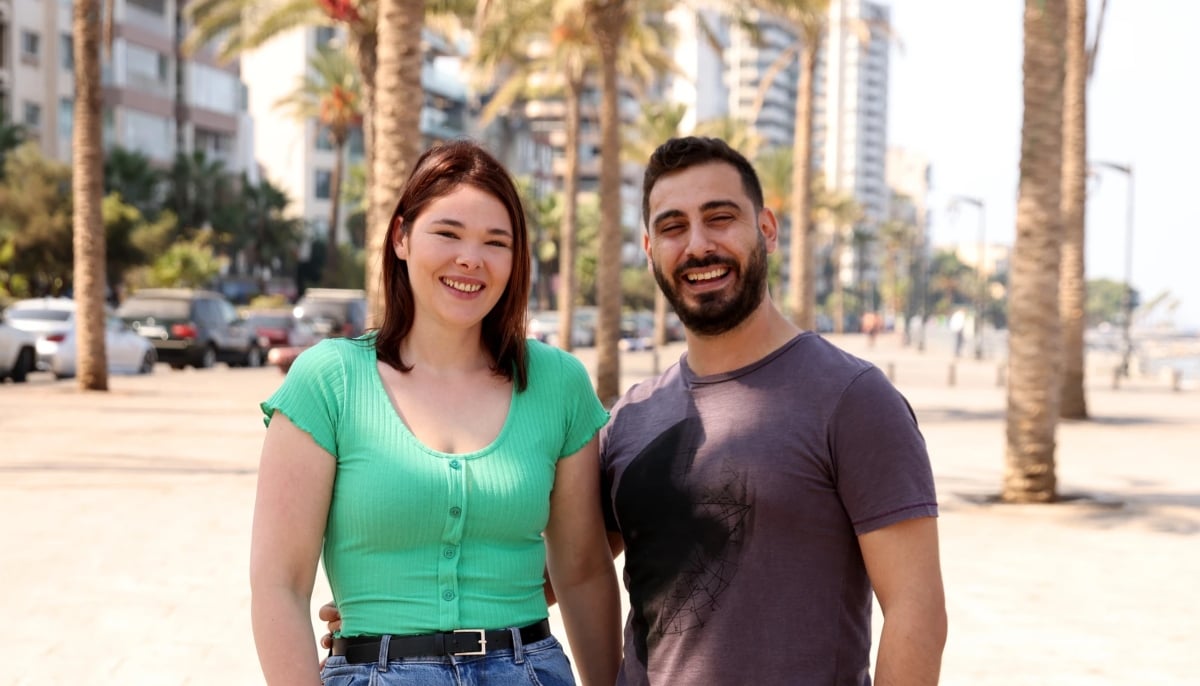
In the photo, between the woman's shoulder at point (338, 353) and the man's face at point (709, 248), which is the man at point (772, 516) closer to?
the man's face at point (709, 248)

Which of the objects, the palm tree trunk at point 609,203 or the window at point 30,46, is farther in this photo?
the window at point 30,46

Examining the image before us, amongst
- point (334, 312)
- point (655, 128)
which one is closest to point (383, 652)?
point (334, 312)

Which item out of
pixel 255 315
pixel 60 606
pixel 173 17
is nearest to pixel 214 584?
pixel 60 606

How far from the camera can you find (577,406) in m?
2.97

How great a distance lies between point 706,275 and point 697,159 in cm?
25

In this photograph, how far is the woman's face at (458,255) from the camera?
2.87m

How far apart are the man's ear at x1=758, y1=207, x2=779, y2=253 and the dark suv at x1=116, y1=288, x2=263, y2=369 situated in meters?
31.1

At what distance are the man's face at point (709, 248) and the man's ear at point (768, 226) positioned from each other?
0.04 meters

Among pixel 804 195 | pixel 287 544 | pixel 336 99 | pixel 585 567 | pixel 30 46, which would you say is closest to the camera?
pixel 287 544

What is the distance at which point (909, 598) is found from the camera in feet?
8.94

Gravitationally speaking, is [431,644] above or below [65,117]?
below

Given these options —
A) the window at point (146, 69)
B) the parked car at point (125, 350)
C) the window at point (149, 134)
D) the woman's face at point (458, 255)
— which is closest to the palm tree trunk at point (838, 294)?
the window at point (149, 134)

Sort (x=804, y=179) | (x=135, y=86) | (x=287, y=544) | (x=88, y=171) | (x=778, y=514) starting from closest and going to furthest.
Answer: (x=287, y=544) → (x=778, y=514) → (x=88, y=171) → (x=804, y=179) → (x=135, y=86)

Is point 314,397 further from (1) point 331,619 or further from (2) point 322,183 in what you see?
(2) point 322,183
